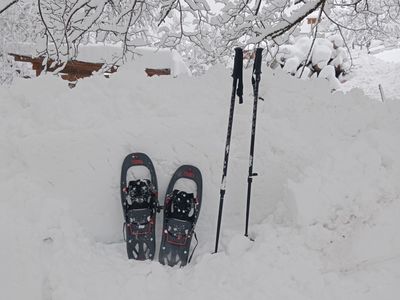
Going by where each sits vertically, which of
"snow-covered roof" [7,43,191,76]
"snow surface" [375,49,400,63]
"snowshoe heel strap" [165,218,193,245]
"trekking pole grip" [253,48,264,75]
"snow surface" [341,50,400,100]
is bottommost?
"snowshoe heel strap" [165,218,193,245]

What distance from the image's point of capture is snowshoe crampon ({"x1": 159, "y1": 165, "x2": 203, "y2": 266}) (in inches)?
131

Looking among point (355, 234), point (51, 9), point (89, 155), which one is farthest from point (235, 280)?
point (51, 9)

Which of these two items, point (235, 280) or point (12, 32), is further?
point (12, 32)

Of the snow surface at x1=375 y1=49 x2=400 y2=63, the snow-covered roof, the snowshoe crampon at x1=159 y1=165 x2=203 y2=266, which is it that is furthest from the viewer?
the snow surface at x1=375 y1=49 x2=400 y2=63

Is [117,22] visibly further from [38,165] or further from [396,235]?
[396,235]

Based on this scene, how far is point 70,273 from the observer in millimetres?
2893

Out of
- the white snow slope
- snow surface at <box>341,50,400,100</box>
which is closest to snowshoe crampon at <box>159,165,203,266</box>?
the white snow slope

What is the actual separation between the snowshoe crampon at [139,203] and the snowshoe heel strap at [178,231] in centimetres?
16

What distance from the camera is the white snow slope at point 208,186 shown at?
2.89 meters

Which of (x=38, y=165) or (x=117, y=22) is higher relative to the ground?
(x=117, y=22)

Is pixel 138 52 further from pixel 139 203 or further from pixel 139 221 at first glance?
pixel 139 221

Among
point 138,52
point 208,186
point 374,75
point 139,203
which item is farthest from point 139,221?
point 374,75

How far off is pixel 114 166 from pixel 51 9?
274 centimetres

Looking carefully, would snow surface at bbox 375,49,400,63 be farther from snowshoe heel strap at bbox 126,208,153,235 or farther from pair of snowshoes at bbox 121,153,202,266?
snowshoe heel strap at bbox 126,208,153,235
